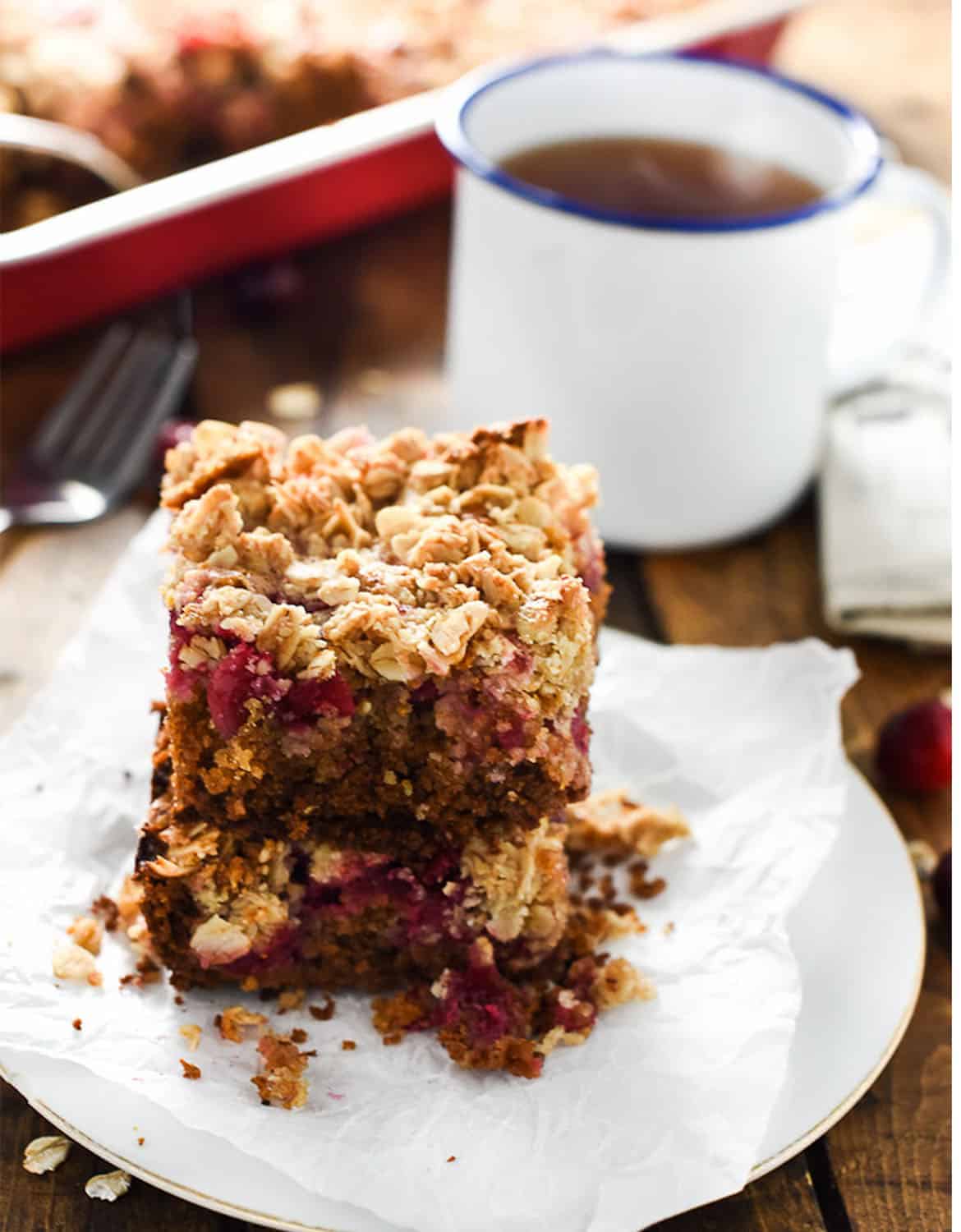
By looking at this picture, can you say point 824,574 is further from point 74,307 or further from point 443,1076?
point 74,307

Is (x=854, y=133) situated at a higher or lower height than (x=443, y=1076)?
higher

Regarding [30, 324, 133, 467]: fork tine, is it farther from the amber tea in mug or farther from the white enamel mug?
the amber tea in mug

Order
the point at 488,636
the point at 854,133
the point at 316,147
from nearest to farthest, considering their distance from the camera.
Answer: the point at 488,636
the point at 854,133
the point at 316,147

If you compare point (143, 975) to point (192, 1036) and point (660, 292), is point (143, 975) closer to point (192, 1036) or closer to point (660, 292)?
point (192, 1036)

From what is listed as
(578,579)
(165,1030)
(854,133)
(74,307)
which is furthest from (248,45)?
(165,1030)

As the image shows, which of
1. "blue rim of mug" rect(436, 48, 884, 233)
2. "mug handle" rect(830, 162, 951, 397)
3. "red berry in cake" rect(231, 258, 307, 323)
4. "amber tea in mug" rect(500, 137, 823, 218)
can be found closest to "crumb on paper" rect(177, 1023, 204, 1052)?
"blue rim of mug" rect(436, 48, 884, 233)

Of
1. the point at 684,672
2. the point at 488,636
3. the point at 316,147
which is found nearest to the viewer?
the point at 488,636
